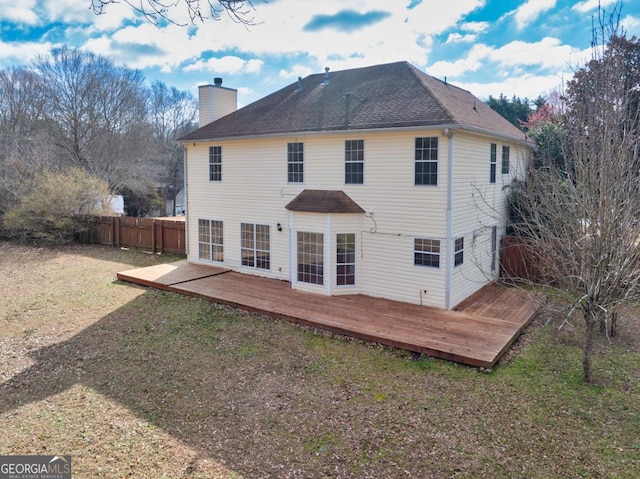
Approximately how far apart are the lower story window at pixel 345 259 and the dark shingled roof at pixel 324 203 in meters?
0.75

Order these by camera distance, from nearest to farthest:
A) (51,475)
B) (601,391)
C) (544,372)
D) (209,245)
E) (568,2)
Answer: (51,475)
(601,391)
(544,372)
(568,2)
(209,245)

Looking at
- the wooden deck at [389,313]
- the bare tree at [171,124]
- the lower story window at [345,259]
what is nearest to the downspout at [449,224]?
the wooden deck at [389,313]

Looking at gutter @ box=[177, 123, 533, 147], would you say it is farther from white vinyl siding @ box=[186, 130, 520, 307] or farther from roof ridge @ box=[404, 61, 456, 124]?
roof ridge @ box=[404, 61, 456, 124]

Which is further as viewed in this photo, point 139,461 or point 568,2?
point 568,2

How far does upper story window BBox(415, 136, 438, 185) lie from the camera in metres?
10.8

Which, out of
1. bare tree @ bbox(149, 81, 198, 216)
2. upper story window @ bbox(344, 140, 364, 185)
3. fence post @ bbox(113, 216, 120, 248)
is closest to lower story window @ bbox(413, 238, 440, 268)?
upper story window @ bbox(344, 140, 364, 185)

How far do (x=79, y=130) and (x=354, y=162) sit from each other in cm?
2464

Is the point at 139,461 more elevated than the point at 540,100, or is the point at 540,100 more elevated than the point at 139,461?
Result: the point at 540,100

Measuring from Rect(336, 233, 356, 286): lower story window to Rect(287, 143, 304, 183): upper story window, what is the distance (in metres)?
2.42

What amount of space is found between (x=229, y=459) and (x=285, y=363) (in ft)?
9.44

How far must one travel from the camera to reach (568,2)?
930 centimetres

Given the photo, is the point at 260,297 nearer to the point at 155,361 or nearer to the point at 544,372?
the point at 155,361

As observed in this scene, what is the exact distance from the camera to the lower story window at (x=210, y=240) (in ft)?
49.8

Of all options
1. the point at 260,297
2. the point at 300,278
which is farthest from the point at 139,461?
the point at 300,278
